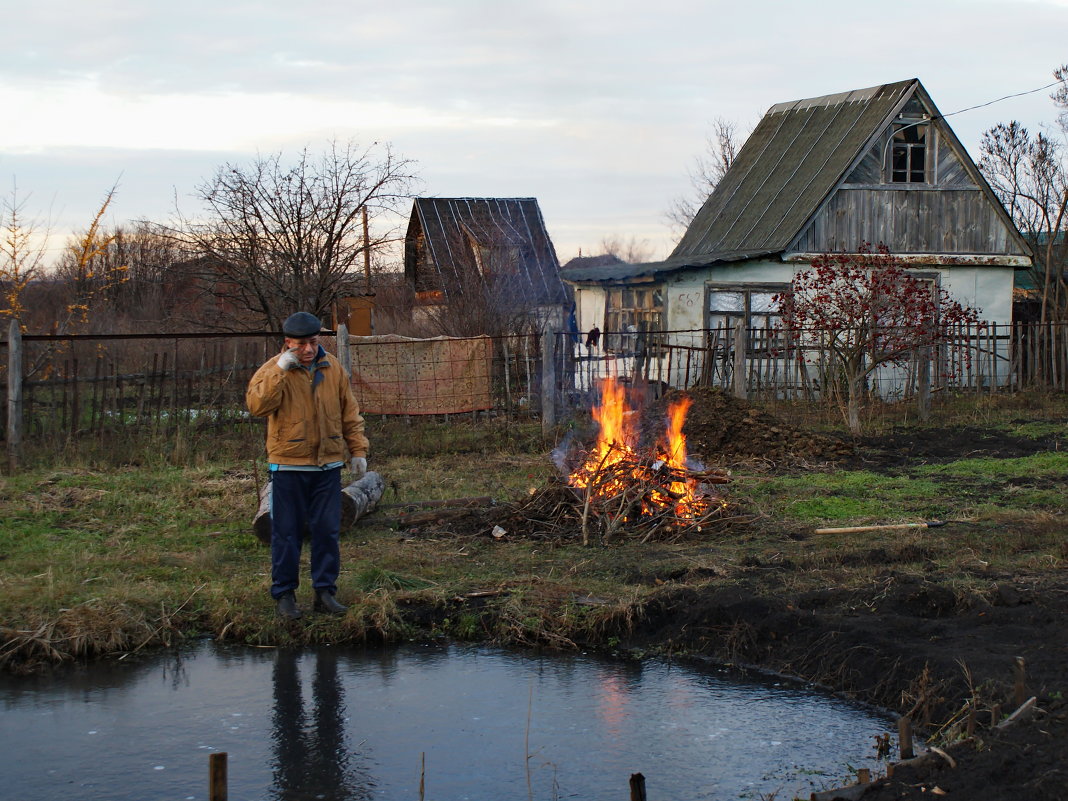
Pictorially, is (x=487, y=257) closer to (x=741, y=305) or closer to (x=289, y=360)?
(x=741, y=305)

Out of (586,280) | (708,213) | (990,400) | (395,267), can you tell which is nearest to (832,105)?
(708,213)

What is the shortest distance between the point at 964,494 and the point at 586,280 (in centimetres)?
1336

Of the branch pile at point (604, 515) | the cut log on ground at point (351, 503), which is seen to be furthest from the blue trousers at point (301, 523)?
the branch pile at point (604, 515)

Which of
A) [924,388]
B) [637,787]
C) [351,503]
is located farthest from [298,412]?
[924,388]

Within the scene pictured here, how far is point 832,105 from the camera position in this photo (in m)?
24.2

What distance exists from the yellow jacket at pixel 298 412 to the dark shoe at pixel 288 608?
82 centimetres

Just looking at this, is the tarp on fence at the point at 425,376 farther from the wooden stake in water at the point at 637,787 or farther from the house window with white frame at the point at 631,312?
the wooden stake in water at the point at 637,787

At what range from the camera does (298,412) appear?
257 inches

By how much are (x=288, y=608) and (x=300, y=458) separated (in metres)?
0.91

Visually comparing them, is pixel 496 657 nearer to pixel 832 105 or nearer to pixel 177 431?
pixel 177 431

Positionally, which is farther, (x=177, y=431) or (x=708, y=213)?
(x=708, y=213)

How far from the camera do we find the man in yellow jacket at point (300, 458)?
6.48 metres

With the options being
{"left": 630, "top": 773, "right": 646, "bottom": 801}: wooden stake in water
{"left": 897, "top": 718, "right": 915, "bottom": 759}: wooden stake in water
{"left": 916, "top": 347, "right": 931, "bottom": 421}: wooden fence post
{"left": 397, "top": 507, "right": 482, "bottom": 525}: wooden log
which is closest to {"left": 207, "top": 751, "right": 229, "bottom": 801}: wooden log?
{"left": 630, "top": 773, "right": 646, "bottom": 801}: wooden stake in water

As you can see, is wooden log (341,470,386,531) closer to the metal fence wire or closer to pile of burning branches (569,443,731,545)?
pile of burning branches (569,443,731,545)
